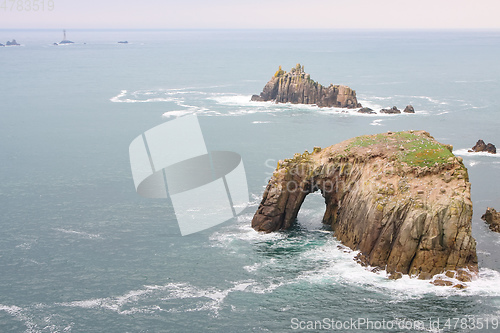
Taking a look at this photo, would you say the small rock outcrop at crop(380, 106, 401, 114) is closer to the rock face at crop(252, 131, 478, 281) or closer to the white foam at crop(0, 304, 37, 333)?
the rock face at crop(252, 131, 478, 281)

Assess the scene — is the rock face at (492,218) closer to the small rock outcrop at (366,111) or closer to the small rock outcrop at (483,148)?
the small rock outcrop at (483,148)

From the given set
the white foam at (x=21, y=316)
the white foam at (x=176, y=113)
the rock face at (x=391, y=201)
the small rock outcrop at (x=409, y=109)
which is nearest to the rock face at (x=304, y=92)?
the small rock outcrop at (x=409, y=109)

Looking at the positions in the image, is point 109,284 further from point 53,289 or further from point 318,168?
point 318,168

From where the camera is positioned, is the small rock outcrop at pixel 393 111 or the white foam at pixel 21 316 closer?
the white foam at pixel 21 316

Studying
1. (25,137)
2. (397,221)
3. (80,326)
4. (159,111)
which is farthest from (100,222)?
(159,111)

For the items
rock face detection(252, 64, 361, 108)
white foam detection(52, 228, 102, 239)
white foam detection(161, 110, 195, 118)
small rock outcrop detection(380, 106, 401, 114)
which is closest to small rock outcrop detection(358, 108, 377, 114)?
small rock outcrop detection(380, 106, 401, 114)
